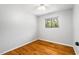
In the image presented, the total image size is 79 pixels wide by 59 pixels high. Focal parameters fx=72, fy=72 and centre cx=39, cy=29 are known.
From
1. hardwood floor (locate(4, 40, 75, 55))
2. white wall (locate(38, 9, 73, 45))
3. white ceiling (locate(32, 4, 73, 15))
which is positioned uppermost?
white ceiling (locate(32, 4, 73, 15))

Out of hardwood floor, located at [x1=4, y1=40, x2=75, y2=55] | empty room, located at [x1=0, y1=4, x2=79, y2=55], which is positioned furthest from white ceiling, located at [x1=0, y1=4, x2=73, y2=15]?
hardwood floor, located at [x1=4, y1=40, x2=75, y2=55]

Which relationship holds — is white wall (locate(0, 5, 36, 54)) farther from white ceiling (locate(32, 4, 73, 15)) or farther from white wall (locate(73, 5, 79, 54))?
white wall (locate(73, 5, 79, 54))

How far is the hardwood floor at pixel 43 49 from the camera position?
0.86 meters

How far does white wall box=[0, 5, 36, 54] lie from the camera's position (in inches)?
33.2

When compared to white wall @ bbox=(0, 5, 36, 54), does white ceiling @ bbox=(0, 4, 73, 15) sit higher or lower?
higher

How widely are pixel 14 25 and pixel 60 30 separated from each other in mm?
570

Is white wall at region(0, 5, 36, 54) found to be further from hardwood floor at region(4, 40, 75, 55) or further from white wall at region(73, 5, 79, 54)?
white wall at region(73, 5, 79, 54)

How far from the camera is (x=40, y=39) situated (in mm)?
972

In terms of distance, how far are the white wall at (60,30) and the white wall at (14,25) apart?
0.11 metres

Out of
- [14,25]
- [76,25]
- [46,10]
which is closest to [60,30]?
[76,25]

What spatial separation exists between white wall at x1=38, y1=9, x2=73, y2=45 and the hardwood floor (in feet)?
0.22
